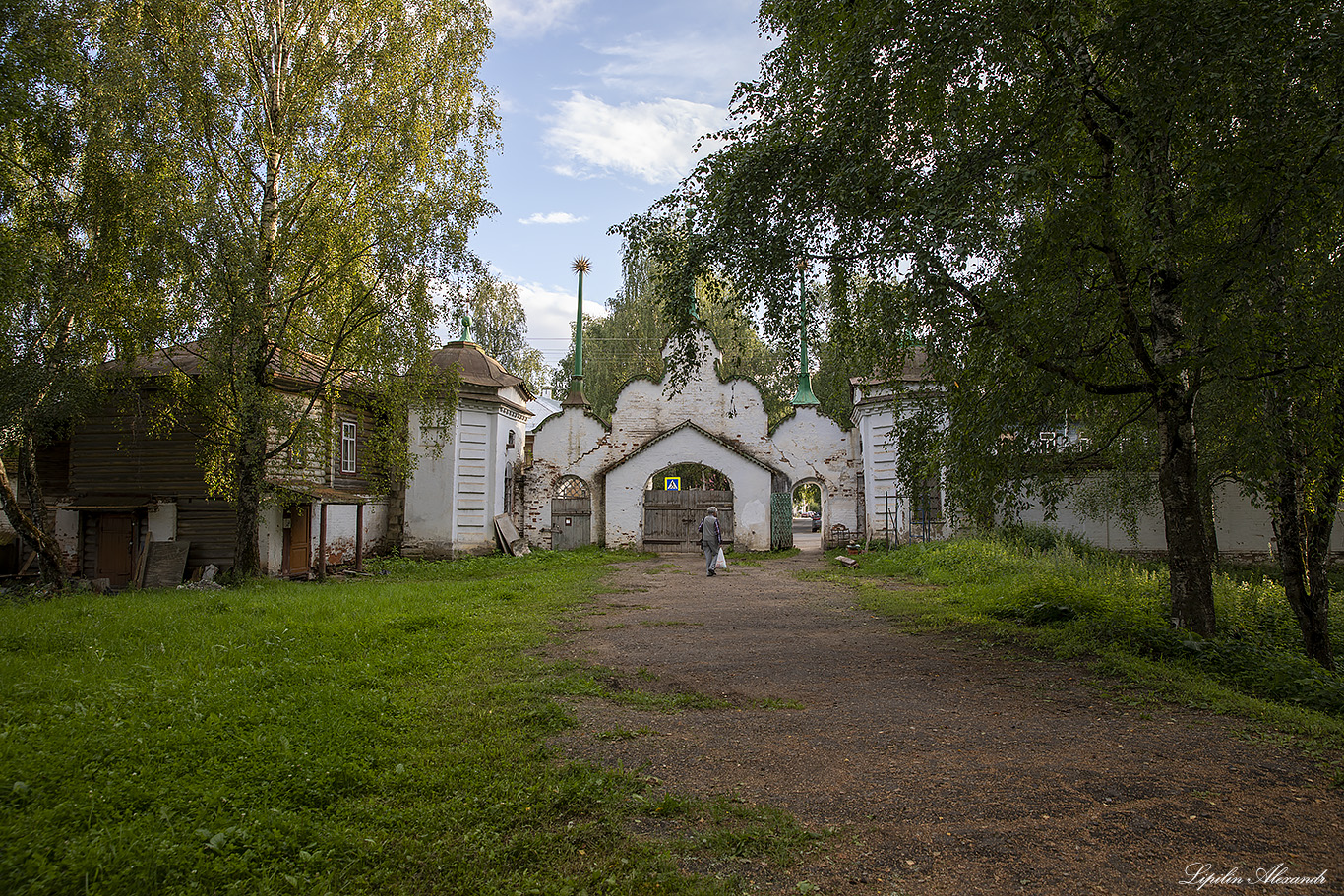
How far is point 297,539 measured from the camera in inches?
690

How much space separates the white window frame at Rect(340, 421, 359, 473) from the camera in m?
20.0

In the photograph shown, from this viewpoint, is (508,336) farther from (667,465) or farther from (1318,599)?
(1318,599)

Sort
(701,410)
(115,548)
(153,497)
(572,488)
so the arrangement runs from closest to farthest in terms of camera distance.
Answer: (115,548) < (153,497) < (701,410) < (572,488)

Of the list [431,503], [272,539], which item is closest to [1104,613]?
[272,539]

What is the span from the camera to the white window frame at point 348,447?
20.0m

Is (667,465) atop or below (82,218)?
below

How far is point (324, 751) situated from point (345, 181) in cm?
1302

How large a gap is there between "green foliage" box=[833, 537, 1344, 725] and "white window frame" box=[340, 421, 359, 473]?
13.7 meters

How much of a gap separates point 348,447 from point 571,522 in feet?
26.1

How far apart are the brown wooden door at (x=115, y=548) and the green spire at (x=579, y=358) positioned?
12935mm

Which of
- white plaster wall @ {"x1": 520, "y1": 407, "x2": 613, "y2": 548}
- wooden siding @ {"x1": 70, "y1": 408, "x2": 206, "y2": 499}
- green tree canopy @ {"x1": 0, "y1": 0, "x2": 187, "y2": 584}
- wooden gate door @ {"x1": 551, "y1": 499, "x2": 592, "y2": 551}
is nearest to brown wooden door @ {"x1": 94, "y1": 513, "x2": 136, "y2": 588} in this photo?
wooden siding @ {"x1": 70, "y1": 408, "x2": 206, "y2": 499}

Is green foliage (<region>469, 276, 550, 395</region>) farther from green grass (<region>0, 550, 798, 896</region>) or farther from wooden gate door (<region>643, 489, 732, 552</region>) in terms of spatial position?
green grass (<region>0, 550, 798, 896</region>)

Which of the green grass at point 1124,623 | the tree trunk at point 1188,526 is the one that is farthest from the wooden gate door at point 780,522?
the tree trunk at point 1188,526

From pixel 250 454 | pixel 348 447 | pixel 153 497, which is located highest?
pixel 348 447
